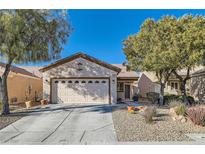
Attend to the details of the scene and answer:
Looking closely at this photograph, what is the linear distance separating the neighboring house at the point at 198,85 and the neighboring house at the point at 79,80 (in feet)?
30.4

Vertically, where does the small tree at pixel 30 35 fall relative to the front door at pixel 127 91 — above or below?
above

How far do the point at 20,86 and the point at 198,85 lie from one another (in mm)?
18691

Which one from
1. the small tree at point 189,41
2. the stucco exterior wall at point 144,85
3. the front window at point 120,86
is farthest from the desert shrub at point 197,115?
the stucco exterior wall at point 144,85

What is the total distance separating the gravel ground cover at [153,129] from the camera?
9.14 metres

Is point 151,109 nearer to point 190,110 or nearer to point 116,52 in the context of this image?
point 190,110

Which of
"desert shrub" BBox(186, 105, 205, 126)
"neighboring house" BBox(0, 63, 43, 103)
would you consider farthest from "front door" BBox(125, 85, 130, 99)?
"desert shrub" BBox(186, 105, 205, 126)

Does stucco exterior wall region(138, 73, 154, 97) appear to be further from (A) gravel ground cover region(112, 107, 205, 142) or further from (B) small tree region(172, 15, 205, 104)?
(A) gravel ground cover region(112, 107, 205, 142)

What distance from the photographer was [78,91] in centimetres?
1922

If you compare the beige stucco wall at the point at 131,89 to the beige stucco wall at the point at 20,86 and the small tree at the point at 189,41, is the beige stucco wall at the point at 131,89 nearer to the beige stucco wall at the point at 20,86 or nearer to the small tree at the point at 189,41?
the small tree at the point at 189,41

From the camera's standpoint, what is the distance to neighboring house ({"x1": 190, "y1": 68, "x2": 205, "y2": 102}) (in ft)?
73.5

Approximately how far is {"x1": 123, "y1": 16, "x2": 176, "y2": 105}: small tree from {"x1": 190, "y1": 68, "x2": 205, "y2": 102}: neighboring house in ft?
23.3

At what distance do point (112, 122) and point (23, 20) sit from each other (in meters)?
7.58

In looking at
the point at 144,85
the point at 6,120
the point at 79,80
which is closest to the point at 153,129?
the point at 6,120

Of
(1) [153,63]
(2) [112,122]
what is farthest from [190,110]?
(1) [153,63]
